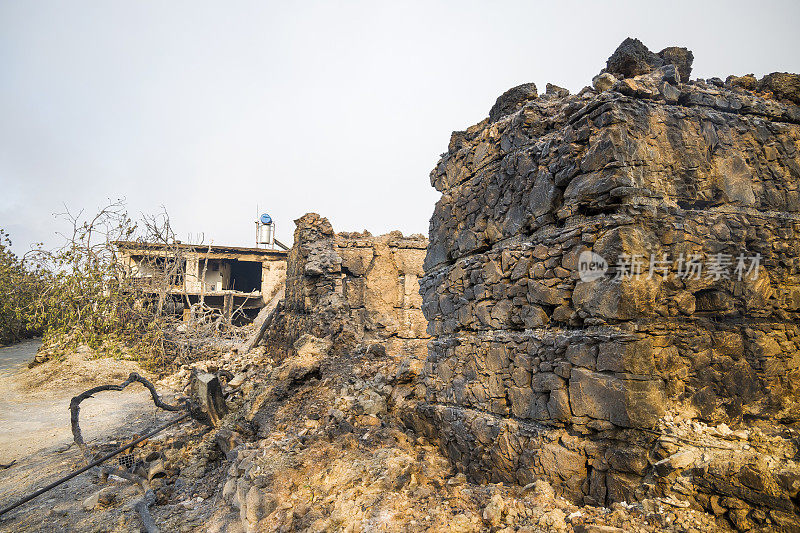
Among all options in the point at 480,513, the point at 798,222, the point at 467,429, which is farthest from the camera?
the point at 467,429

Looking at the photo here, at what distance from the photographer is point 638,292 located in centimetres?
245

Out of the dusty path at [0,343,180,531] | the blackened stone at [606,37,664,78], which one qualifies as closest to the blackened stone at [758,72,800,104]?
the blackened stone at [606,37,664,78]

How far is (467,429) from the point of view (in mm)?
3604

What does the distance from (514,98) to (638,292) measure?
8.39ft

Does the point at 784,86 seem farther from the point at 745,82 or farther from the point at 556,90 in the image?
the point at 556,90

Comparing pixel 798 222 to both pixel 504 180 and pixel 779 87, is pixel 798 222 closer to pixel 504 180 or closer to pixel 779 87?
pixel 779 87

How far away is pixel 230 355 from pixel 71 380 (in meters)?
4.26

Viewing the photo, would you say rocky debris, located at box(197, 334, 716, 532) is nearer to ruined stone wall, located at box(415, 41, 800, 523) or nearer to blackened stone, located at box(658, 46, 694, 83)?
ruined stone wall, located at box(415, 41, 800, 523)

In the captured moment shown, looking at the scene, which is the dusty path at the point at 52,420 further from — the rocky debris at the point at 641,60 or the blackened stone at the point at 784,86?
the blackened stone at the point at 784,86

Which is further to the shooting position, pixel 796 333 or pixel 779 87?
pixel 779 87

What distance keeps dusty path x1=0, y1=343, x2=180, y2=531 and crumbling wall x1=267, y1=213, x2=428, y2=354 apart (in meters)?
3.67

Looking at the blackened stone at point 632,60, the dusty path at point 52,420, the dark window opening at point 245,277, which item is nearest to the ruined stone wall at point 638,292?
the blackened stone at point 632,60

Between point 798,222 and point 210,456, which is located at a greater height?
point 798,222

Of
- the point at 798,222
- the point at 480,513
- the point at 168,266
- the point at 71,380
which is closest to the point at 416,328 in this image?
the point at 480,513
